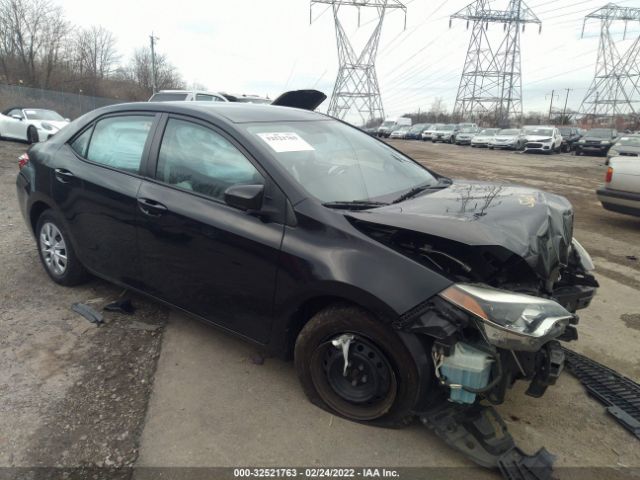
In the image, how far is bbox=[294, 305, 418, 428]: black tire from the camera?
7.28ft

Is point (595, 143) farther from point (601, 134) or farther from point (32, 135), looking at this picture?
point (32, 135)

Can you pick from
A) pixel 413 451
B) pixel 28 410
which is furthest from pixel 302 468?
pixel 28 410

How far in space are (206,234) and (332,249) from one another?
0.87m

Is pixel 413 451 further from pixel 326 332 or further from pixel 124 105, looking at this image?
pixel 124 105

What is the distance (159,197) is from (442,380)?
2074 millimetres

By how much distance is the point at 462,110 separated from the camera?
2218 inches

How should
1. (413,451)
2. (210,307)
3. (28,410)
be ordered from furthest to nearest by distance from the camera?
1. (210,307)
2. (28,410)
3. (413,451)

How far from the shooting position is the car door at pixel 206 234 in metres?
2.59

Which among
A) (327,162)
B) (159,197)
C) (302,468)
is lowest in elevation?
(302,468)

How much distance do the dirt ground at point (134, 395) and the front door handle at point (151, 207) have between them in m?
0.96

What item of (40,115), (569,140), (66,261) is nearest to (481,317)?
(66,261)

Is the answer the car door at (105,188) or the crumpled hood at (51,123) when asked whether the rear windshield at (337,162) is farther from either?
the crumpled hood at (51,123)

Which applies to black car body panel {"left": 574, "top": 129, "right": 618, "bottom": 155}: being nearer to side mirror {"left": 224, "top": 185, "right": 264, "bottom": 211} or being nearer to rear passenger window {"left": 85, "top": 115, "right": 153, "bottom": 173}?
rear passenger window {"left": 85, "top": 115, "right": 153, "bottom": 173}

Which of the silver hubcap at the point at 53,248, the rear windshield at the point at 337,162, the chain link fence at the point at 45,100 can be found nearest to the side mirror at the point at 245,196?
the rear windshield at the point at 337,162
